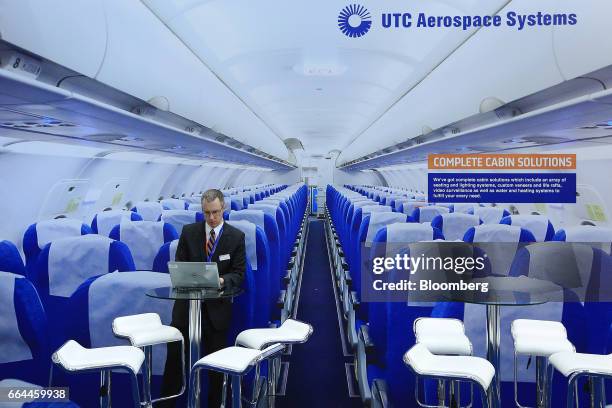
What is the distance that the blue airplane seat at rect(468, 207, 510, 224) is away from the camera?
12.2 ft

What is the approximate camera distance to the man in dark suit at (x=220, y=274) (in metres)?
2.49

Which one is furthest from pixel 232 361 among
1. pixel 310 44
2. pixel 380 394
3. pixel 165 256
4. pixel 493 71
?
pixel 310 44

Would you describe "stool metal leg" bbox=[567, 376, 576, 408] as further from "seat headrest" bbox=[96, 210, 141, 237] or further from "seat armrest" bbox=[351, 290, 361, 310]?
"seat headrest" bbox=[96, 210, 141, 237]

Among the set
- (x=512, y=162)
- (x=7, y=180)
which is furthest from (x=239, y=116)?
(x=512, y=162)

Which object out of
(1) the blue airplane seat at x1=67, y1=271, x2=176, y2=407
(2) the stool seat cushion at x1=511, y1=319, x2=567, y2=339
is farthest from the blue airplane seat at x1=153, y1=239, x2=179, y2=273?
(2) the stool seat cushion at x1=511, y1=319, x2=567, y2=339

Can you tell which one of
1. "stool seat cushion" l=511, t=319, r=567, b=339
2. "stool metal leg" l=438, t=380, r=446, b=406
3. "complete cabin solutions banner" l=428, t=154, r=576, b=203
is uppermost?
"complete cabin solutions banner" l=428, t=154, r=576, b=203

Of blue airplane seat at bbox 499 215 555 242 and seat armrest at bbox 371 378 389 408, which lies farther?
blue airplane seat at bbox 499 215 555 242

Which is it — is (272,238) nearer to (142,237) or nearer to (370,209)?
(142,237)

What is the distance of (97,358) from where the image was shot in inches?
69.8

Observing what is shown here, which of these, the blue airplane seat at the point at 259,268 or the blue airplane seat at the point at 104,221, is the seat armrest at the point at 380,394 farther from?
the blue airplane seat at the point at 104,221

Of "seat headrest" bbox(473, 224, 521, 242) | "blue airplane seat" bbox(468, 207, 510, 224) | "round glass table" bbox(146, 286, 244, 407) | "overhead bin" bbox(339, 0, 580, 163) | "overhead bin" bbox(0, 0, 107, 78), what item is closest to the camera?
"overhead bin" bbox(0, 0, 107, 78)

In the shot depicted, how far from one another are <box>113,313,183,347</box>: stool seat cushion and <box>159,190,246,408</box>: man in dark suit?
1.01 feet

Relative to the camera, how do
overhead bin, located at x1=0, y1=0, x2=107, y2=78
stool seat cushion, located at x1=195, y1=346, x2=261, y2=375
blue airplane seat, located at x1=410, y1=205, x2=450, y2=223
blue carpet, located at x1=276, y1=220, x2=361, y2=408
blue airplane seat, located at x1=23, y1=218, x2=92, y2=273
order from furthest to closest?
blue airplane seat, located at x1=410, y1=205, x2=450, y2=223 → blue airplane seat, located at x1=23, y1=218, x2=92, y2=273 → blue carpet, located at x1=276, y1=220, x2=361, y2=408 → overhead bin, located at x1=0, y1=0, x2=107, y2=78 → stool seat cushion, located at x1=195, y1=346, x2=261, y2=375

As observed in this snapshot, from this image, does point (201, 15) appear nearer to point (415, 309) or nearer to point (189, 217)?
point (189, 217)
